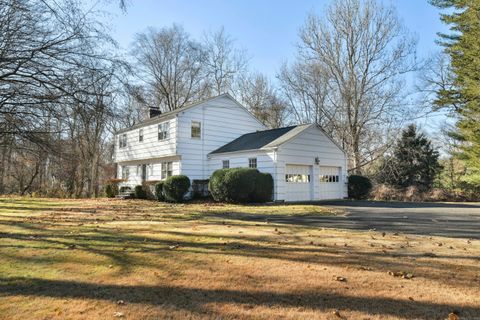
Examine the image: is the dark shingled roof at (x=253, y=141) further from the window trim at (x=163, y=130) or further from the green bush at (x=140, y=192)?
the green bush at (x=140, y=192)

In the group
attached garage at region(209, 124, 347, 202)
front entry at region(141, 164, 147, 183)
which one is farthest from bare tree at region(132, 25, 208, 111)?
attached garage at region(209, 124, 347, 202)

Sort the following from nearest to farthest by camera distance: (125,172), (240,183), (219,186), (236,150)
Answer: (240,183) → (219,186) → (236,150) → (125,172)

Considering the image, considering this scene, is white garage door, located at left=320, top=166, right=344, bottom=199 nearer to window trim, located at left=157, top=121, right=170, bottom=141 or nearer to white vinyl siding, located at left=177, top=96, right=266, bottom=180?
white vinyl siding, located at left=177, top=96, right=266, bottom=180

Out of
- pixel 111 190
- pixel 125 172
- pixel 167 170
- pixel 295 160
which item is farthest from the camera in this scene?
pixel 125 172

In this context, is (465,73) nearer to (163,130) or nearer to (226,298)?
(163,130)

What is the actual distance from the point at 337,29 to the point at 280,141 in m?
15.1

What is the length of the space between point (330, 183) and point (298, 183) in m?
3.02

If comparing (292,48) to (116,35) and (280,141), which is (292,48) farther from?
(116,35)

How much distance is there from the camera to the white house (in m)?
19.3

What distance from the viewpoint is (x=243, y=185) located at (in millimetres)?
17391

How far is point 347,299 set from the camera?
392 cm

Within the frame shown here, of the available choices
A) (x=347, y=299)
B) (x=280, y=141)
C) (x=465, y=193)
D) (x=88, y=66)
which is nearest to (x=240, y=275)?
(x=347, y=299)

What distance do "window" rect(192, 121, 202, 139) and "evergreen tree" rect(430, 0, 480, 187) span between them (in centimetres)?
1818

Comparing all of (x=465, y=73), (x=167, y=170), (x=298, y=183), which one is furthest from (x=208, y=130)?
(x=465, y=73)
